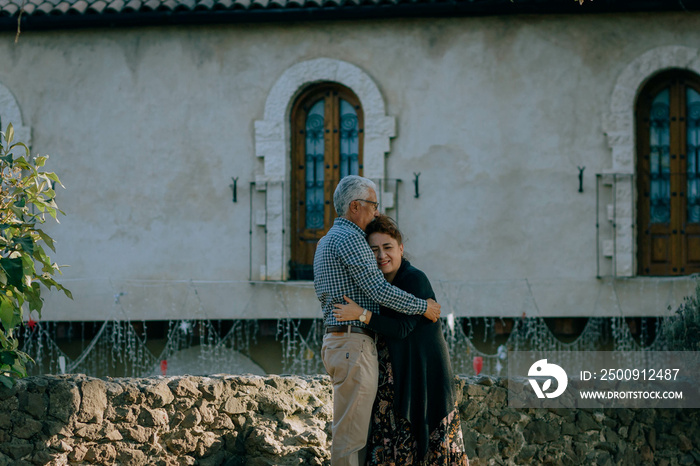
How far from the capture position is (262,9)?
1107 cm

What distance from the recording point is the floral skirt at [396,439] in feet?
15.3

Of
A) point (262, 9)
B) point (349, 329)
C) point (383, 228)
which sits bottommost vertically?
point (349, 329)

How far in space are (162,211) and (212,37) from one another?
8.08ft

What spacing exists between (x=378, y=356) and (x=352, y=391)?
0.29 m

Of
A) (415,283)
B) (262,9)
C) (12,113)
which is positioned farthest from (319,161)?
(415,283)

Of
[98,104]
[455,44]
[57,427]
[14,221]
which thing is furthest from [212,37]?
[57,427]

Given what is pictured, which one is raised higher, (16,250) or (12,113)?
(12,113)

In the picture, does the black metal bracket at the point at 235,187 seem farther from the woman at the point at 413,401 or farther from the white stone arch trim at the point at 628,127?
the woman at the point at 413,401

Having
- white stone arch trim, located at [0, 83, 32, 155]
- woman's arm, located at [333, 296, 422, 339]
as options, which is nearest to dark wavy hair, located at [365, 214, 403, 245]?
woman's arm, located at [333, 296, 422, 339]

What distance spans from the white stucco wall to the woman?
247 inches

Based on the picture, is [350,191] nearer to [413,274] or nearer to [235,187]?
[413,274]

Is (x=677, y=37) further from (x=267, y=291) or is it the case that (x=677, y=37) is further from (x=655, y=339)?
(x=267, y=291)

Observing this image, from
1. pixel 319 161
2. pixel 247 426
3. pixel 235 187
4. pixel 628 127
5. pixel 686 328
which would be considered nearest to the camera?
pixel 247 426

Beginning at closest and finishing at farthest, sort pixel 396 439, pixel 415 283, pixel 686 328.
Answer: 1. pixel 396 439
2. pixel 415 283
3. pixel 686 328
